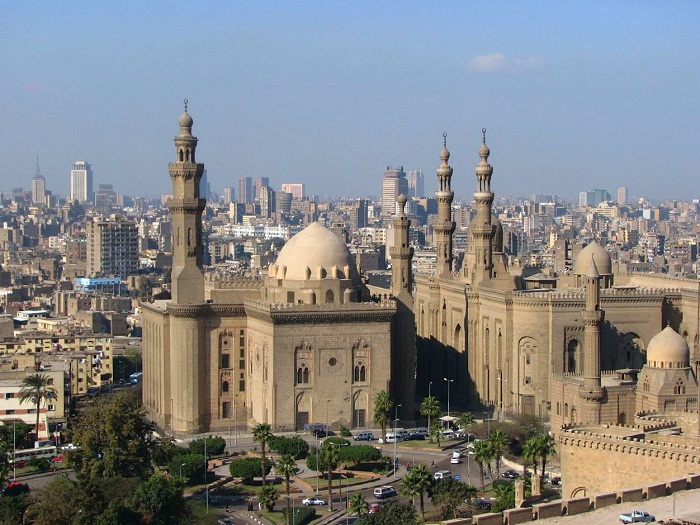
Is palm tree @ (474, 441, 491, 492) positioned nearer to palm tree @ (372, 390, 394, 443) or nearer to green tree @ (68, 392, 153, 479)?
palm tree @ (372, 390, 394, 443)

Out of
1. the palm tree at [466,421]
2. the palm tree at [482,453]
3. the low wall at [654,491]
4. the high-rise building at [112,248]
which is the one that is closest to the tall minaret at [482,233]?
the palm tree at [466,421]

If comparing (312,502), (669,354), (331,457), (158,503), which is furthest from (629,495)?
(669,354)

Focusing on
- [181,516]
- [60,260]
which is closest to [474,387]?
[181,516]

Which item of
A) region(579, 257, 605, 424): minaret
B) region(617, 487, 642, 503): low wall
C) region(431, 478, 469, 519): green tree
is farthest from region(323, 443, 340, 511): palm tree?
region(617, 487, 642, 503): low wall

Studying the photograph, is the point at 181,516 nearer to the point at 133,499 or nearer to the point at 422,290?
the point at 133,499

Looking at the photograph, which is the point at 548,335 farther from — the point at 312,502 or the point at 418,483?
the point at 418,483
